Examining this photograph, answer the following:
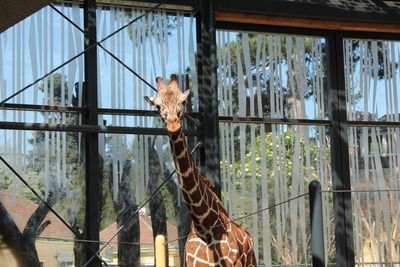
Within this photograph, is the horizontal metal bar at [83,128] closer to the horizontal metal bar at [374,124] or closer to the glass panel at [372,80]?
the horizontal metal bar at [374,124]

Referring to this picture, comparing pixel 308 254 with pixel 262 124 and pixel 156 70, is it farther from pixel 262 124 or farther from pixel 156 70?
pixel 156 70

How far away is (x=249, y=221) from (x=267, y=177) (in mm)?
557

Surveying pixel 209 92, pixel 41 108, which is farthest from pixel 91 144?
pixel 209 92

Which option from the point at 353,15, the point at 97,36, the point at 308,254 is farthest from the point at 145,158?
the point at 353,15

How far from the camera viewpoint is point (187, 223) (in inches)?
311

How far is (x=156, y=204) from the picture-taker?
7.82m

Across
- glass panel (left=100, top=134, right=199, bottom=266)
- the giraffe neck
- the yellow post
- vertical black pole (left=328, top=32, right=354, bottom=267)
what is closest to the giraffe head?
the giraffe neck

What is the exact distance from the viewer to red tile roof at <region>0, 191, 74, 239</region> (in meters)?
7.17

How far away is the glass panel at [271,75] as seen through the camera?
846 cm

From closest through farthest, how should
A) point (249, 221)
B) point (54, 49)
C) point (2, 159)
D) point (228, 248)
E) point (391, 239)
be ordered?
point (228, 248) → point (2, 159) → point (54, 49) → point (249, 221) → point (391, 239)

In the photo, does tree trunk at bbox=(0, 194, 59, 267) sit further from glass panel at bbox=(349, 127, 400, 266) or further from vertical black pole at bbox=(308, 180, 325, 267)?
glass panel at bbox=(349, 127, 400, 266)

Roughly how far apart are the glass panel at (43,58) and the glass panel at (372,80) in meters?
3.38

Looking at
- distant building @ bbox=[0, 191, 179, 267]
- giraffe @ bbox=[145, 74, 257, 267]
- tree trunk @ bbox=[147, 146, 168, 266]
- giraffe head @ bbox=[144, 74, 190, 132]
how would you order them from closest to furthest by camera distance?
giraffe head @ bbox=[144, 74, 190, 132] < giraffe @ bbox=[145, 74, 257, 267] < distant building @ bbox=[0, 191, 179, 267] < tree trunk @ bbox=[147, 146, 168, 266]

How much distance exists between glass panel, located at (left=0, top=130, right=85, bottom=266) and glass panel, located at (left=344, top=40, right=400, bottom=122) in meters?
3.52
